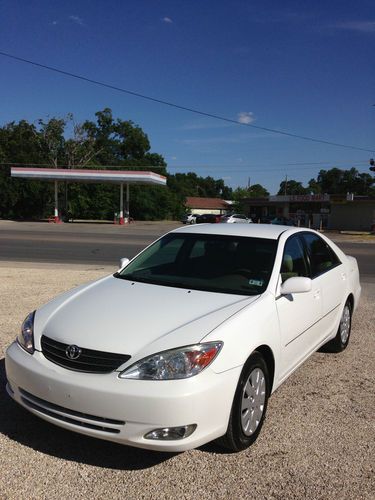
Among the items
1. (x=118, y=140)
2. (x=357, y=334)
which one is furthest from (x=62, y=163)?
(x=357, y=334)

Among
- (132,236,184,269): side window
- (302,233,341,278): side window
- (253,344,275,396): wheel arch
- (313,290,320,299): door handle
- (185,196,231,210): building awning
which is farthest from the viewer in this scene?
(185,196,231,210): building awning

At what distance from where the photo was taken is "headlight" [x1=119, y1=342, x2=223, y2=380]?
2914mm

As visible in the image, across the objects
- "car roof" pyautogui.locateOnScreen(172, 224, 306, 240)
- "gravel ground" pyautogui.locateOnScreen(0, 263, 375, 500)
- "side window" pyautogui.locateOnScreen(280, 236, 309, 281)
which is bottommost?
"gravel ground" pyautogui.locateOnScreen(0, 263, 375, 500)

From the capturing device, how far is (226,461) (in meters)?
3.18

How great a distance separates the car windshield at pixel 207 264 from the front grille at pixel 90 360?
1148mm

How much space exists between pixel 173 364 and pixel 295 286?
137cm

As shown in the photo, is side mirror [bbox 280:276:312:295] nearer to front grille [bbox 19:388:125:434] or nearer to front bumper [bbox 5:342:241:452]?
front bumper [bbox 5:342:241:452]

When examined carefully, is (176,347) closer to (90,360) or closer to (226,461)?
(90,360)

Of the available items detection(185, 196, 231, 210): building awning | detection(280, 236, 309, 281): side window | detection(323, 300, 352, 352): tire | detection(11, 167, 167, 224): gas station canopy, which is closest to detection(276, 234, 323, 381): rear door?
detection(280, 236, 309, 281): side window

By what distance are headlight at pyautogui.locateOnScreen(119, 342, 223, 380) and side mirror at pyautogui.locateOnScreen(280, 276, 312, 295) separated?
112 cm

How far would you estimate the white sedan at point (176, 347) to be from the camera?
2.89 meters

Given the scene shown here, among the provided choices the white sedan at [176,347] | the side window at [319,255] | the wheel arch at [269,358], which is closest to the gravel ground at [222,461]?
the white sedan at [176,347]

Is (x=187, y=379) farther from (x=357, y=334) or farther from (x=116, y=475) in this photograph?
(x=357, y=334)

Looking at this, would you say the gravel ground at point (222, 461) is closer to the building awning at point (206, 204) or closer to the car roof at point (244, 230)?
the car roof at point (244, 230)
